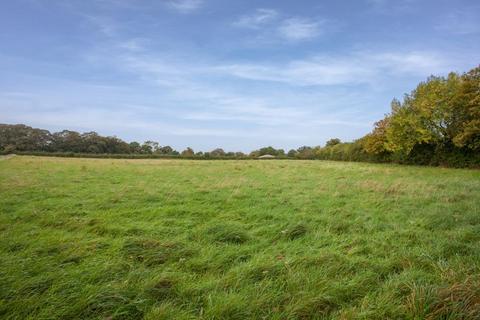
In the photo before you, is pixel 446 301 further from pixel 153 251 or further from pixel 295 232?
pixel 153 251

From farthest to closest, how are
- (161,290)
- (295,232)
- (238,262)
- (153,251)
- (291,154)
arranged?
(291,154) → (295,232) → (153,251) → (238,262) → (161,290)

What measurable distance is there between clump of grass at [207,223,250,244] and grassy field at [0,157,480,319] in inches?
0.8

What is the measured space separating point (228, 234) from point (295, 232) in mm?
1406

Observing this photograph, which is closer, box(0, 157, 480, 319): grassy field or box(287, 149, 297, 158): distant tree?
box(0, 157, 480, 319): grassy field

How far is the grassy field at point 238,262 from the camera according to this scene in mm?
3000

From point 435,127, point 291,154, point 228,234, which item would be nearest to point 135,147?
point 291,154

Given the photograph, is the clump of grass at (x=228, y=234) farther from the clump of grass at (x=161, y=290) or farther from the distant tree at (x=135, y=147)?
the distant tree at (x=135, y=147)

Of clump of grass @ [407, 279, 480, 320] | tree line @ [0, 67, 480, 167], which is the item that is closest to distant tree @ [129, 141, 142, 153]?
tree line @ [0, 67, 480, 167]

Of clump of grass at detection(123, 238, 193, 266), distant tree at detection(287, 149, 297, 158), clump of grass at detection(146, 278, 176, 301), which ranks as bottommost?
clump of grass at detection(146, 278, 176, 301)

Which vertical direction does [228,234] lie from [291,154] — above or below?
below

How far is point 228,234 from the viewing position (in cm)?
549

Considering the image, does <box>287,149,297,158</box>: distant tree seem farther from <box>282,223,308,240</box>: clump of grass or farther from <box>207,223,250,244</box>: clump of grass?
<box>207,223,250,244</box>: clump of grass

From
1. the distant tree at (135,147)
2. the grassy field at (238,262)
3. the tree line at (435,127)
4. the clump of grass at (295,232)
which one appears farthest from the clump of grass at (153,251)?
the distant tree at (135,147)

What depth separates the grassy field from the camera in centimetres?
300
